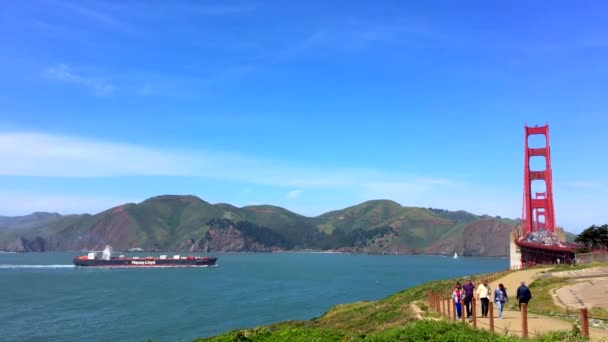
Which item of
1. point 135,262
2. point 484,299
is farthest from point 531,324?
point 135,262

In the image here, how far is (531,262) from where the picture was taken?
66.6m

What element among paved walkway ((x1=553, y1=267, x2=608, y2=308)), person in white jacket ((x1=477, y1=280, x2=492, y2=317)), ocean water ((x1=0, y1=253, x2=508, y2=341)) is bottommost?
ocean water ((x1=0, y1=253, x2=508, y2=341))

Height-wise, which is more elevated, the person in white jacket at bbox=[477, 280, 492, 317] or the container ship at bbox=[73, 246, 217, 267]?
the person in white jacket at bbox=[477, 280, 492, 317]

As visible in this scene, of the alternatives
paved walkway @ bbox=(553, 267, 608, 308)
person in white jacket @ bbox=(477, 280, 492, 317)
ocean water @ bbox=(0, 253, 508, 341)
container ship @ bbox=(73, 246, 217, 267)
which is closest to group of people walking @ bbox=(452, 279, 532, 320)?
person in white jacket @ bbox=(477, 280, 492, 317)

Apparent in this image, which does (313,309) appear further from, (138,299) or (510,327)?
(510,327)

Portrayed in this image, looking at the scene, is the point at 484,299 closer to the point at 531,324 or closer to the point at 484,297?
the point at 484,297

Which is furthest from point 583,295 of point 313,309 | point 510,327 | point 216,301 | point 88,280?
point 88,280

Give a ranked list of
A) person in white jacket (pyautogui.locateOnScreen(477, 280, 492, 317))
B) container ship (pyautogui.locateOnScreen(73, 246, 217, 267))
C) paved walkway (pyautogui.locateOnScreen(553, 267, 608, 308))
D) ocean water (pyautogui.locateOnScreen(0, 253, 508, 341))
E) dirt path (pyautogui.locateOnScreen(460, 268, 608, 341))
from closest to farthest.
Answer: dirt path (pyautogui.locateOnScreen(460, 268, 608, 341)), person in white jacket (pyautogui.locateOnScreen(477, 280, 492, 317)), paved walkway (pyautogui.locateOnScreen(553, 267, 608, 308)), ocean water (pyautogui.locateOnScreen(0, 253, 508, 341)), container ship (pyautogui.locateOnScreen(73, 246, 217, 267))

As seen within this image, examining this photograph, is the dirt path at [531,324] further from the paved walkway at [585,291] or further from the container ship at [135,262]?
the container ship at [135,262]

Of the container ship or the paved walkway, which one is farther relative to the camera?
the container ship

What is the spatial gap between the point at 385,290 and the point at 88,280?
6140 cm

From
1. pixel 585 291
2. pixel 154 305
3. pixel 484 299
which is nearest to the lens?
pixel 484 299

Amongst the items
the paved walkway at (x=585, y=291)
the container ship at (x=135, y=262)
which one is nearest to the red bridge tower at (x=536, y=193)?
the paved walkway at (x=585, y=291)

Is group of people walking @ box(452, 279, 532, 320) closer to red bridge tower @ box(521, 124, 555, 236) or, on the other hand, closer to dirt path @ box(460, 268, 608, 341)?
dirt path @ box(460, 268, 608, 341)
